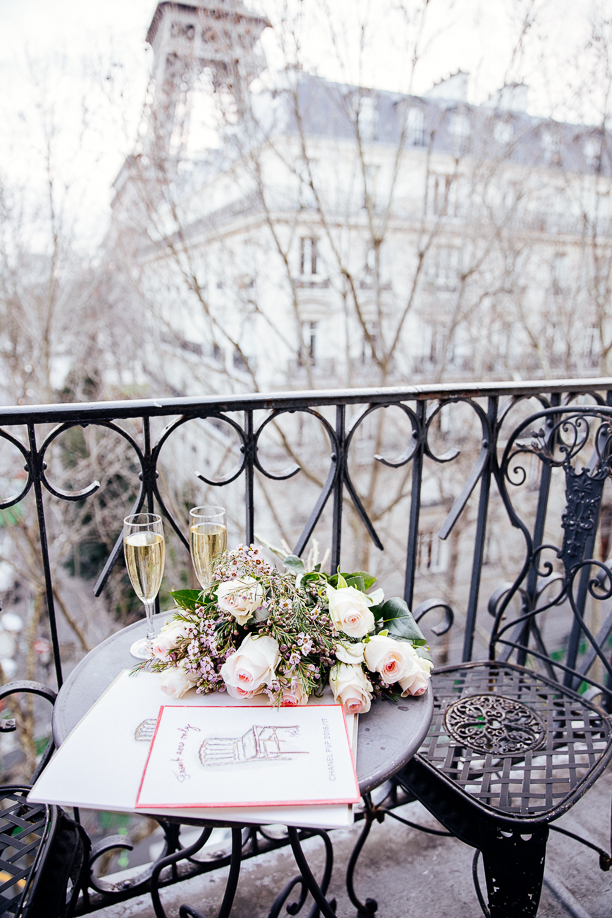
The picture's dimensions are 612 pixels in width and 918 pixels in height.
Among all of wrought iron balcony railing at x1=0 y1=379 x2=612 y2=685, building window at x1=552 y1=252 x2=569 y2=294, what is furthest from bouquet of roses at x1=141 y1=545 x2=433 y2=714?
building window at x1=552 y1=252 x2=569 y2=294

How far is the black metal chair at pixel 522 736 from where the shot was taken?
3.44 feet

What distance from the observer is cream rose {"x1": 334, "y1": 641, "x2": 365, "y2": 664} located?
883 millimetres

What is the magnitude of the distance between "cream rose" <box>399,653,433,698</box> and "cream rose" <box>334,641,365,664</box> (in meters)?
0.09

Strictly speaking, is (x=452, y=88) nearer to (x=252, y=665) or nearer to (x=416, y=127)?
(x=416, y=127)

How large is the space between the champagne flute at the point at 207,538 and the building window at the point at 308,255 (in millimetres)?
5894

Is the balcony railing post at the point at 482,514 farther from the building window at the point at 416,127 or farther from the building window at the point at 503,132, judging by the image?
the building window at the point at 503,132

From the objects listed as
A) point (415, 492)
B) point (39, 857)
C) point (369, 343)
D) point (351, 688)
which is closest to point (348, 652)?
point (351, 688)

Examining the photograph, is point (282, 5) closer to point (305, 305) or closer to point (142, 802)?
point (305, 305)

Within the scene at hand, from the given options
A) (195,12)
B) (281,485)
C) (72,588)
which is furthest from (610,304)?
(72,588)

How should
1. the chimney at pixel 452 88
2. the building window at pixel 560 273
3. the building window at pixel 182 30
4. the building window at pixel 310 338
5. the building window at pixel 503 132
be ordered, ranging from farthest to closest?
the building window at pixel 560 273, the building window at pixel 310 338, the building window at pixel 503 132, the chimney at pixel 452 88, the building window at pixel 182 30

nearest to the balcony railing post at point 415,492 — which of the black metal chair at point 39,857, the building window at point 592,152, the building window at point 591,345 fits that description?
the black metal chair at point 39,857

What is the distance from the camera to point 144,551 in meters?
1.02

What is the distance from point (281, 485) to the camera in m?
7.73

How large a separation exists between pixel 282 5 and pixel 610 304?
16.1ft
